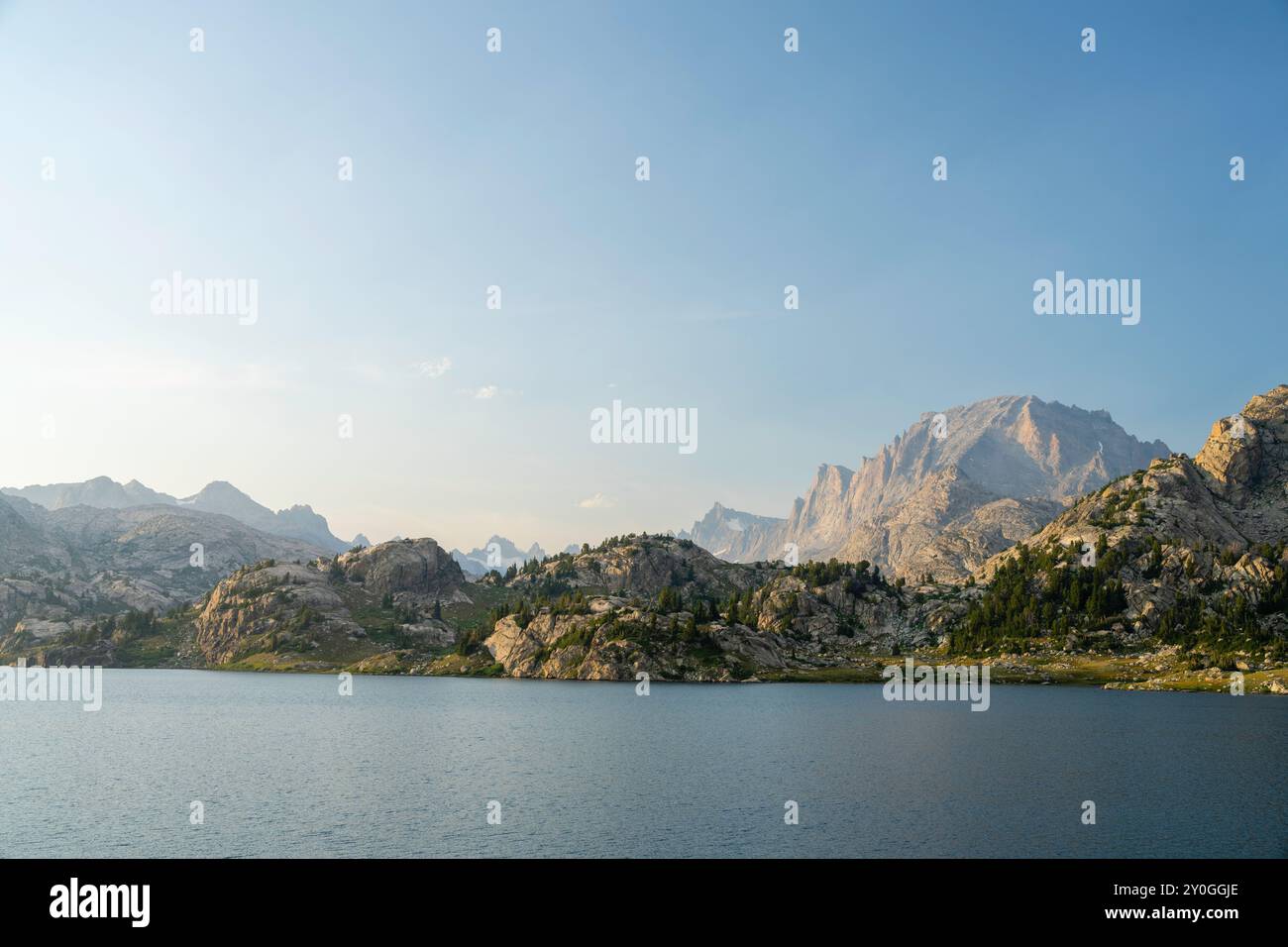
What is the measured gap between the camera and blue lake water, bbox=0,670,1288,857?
226 feet

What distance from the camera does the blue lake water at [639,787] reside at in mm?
68875

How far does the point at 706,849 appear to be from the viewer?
218ft

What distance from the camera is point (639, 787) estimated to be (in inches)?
3661

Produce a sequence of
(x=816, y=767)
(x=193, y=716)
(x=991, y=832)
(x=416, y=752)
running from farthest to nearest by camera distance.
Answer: (x=193, y=716) < (x=416, y=752) < (x=816, y=767) < (x=991, y=832)

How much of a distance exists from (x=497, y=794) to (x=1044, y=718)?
132105mm

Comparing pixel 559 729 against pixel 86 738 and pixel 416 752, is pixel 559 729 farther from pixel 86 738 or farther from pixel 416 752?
pixel 86 738

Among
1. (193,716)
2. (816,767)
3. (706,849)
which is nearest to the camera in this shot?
(706,849)
